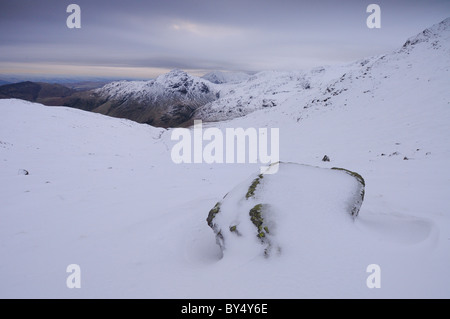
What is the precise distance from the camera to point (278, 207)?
519 cm

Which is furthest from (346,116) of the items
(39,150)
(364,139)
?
(39,150)

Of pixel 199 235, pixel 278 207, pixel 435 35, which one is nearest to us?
pixel 278 207

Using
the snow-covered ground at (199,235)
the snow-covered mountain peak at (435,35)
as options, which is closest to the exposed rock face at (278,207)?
the snow-covered ground at (199,235)

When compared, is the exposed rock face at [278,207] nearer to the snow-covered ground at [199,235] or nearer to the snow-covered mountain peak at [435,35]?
the snow-covered ground at [199,235]

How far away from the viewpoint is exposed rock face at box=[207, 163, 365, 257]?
15.6 ft

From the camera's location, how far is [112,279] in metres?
4.61

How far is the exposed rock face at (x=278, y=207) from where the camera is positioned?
4754 mm

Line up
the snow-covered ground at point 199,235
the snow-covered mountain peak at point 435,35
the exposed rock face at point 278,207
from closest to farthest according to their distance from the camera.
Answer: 1. the snow-covered ground at point 199,235
2. the exposed rock face at point 278,207
3. the snow-covered mountain peak at point 435,35

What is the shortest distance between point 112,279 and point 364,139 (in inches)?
793

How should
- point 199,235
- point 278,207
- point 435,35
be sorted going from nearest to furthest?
point 278,207 → point 199,235 → point 435,35

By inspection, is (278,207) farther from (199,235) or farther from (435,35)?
(435,35)

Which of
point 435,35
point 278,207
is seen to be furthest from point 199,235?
point 435,35

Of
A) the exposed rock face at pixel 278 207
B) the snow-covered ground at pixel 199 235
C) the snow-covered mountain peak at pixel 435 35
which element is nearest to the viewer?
the snow-covered ground at pixel 199 235
